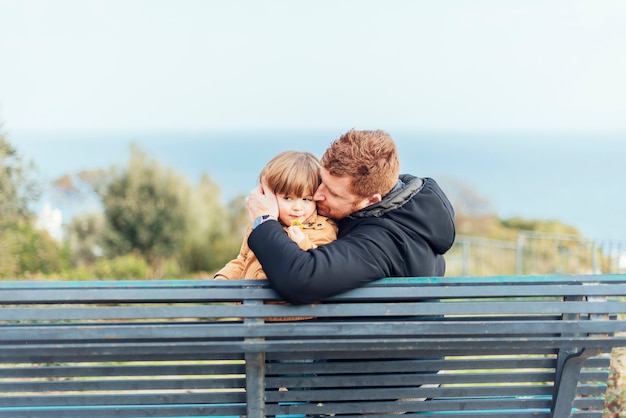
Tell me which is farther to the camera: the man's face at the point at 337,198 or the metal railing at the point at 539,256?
the metal railing at the point at 539,256

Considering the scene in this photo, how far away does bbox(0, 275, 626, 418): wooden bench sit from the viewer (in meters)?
1.98

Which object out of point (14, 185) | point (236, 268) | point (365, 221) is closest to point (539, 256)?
point (14, 185)

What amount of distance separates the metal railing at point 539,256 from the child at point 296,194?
866 centimetres

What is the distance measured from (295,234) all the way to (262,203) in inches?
6.5

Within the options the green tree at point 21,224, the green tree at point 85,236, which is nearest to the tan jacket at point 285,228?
the green tree at point 21,224

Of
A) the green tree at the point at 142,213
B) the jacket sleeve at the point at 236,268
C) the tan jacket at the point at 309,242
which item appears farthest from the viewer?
the green tree at the point at 142,213

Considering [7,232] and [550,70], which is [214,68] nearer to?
[550,70]

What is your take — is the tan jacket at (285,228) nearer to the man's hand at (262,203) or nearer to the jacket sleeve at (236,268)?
the jacket sleeve at (236,268)

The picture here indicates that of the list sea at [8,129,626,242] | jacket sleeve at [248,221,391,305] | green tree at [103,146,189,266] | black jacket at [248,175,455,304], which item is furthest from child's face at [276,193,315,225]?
green tree at [103,146,189,266]

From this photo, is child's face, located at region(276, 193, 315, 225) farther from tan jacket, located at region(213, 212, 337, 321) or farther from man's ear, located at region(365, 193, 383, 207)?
man's ear, located at region(365, 193, 383, 207)

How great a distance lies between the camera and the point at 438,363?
7.06ft

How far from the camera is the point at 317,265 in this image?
2035 millimetres

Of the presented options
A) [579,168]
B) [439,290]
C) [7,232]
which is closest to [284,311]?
[439,290]

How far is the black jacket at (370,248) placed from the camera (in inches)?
79.2
